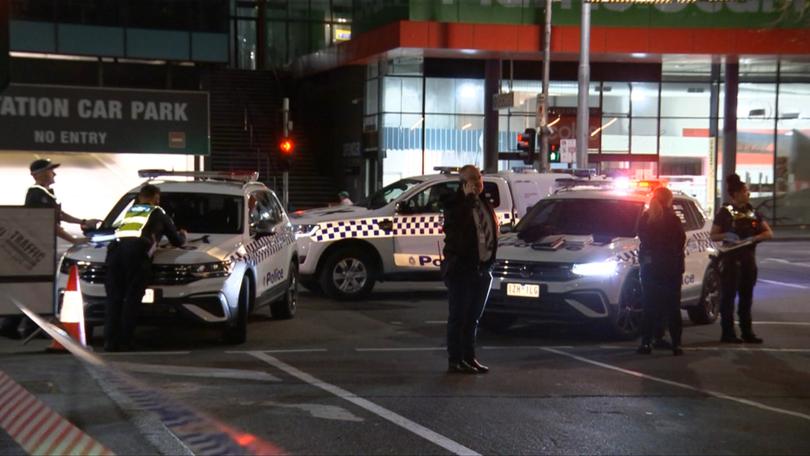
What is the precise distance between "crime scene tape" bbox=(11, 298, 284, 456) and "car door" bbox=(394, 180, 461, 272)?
6.56 meters

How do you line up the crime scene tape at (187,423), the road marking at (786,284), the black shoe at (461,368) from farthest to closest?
1. the road marking at (786,284)
2. the black shoe at (461,368)
3. the crime scene tape at (187,423)

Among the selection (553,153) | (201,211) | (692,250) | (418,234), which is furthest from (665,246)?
(553,153)

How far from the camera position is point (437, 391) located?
8.32 m

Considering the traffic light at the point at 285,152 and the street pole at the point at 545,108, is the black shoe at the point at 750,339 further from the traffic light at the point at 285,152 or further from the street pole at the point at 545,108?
the traffic light at the point at 285,152

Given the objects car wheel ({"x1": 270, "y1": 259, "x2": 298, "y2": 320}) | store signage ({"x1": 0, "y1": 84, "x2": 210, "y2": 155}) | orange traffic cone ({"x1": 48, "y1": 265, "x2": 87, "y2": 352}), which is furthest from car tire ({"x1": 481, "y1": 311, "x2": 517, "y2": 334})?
store signage ({"x1": 0, "y1": 84, "x2": 210, "y2": 155})

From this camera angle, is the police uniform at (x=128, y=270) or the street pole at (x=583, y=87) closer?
the police uniform at (x=128, y=270)

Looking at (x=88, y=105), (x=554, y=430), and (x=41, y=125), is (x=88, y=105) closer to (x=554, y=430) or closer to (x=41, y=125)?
(x=41, y=125)

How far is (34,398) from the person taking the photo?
7387 mm

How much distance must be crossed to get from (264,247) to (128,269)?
7.04 feet

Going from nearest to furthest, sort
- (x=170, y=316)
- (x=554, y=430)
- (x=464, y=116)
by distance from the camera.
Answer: (x=554, y=430) < (x=170, y=316) < (x=464, y=116)

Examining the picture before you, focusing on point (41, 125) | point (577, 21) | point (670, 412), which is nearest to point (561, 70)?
point (577, 21)

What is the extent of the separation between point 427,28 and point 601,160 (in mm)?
8240

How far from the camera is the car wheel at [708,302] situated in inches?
509

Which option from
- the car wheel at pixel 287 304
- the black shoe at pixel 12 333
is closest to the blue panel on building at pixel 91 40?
the car wheel at pixel 287 304
